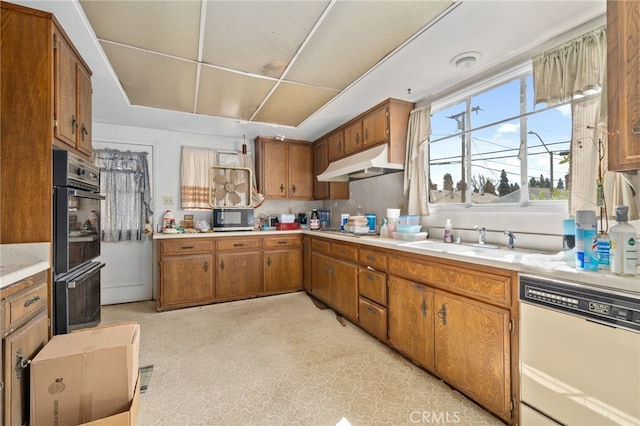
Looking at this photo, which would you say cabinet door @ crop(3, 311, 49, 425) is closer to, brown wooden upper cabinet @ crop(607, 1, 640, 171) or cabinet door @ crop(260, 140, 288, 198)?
brown wooden upper cabinet @ crop(607, 1, 640, 171)

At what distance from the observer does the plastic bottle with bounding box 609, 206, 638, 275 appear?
3.69ft

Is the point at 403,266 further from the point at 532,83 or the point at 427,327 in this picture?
the point at 532,83

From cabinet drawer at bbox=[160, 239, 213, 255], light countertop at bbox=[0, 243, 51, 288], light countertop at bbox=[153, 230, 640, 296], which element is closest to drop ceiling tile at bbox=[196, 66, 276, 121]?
cabinet drawer at bbox=[160, 239, 213, 255]

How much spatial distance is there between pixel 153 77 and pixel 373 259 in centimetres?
250

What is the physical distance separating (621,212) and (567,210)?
25.4 inches

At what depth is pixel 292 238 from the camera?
13.2ft

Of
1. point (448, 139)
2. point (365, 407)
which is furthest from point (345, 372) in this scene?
point (448, 139)

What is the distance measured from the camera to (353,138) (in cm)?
340

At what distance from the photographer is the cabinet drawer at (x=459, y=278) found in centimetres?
152

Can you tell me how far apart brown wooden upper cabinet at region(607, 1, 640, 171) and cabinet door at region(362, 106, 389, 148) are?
1767 mm

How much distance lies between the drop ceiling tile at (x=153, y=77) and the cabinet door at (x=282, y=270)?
2123mm

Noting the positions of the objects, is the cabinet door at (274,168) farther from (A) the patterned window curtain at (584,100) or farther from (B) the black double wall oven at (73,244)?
(A) the patterned window curtain at (584,100)

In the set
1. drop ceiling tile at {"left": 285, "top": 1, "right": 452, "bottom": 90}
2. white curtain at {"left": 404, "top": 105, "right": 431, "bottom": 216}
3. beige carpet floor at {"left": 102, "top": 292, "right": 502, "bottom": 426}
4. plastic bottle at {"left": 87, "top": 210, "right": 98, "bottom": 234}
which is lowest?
beige carpet floor at {"left": 102, "top": 292, "right": 502, "bottom": 426}

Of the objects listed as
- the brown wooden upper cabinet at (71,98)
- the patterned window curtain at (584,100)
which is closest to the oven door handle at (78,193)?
the brown wooden upper cabinet at (71,98)
